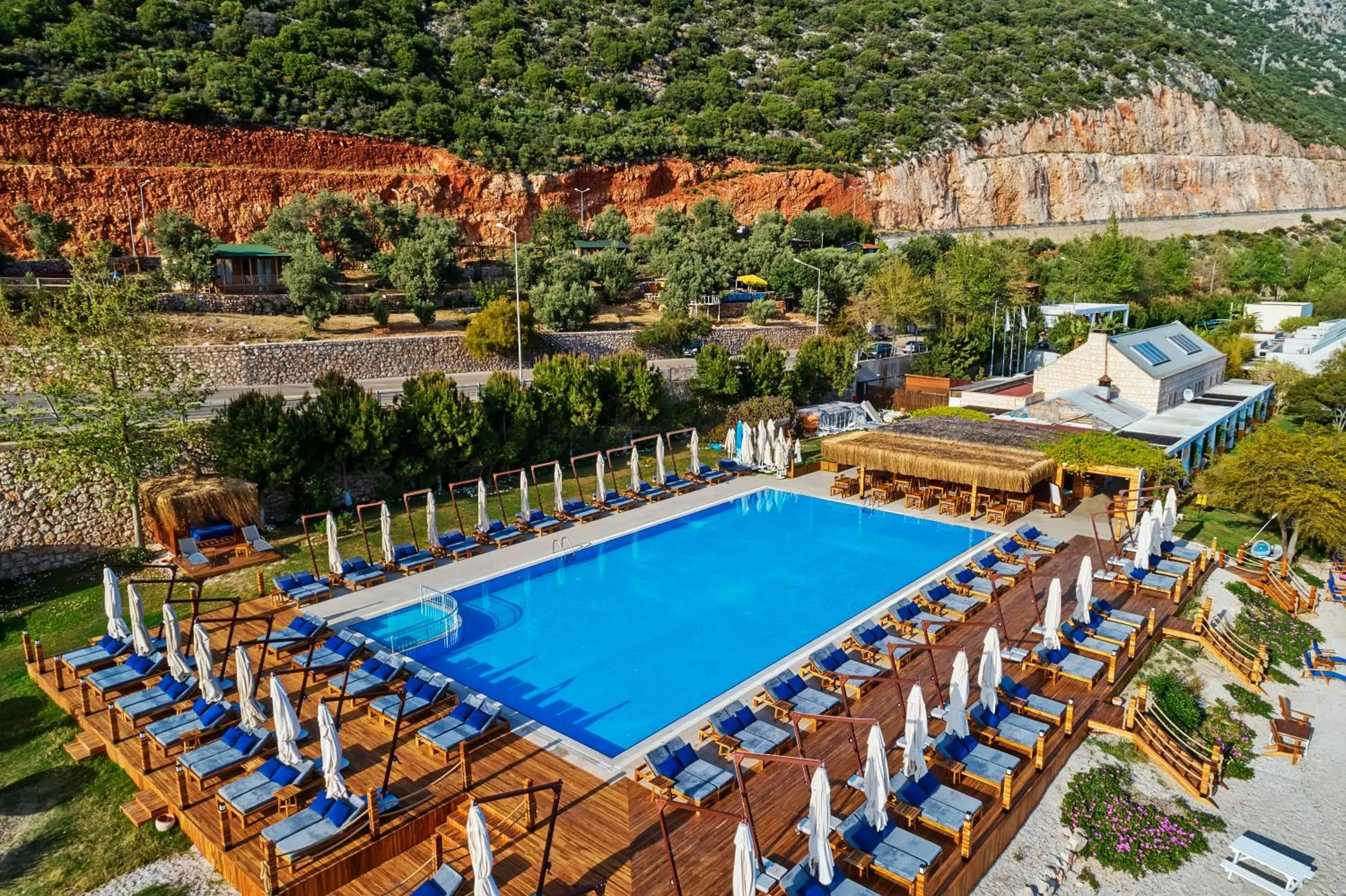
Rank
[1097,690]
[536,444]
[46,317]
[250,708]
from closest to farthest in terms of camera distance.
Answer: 1. [250,708]
2. [1097,690]
3. [46,317]
4. [536,444]

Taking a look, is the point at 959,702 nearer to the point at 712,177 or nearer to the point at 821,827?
the point at 821,827

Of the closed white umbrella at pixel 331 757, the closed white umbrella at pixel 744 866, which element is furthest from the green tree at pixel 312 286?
the closed white umbrella at pixel 744 866

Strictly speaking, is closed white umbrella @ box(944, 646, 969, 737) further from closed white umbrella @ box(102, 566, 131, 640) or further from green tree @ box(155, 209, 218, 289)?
green tree @ box(155, 209, 218, 289)

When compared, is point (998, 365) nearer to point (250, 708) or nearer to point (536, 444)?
point (536, 444)

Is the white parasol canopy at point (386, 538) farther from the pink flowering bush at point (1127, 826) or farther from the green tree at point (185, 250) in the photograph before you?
the green tree at point (185, 250)

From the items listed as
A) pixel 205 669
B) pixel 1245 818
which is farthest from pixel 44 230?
pixel 1245 818

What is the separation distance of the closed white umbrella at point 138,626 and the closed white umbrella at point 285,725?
431cm

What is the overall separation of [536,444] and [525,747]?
15.5 meters

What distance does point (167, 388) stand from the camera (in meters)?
19.6

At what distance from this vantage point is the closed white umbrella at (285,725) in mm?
9453

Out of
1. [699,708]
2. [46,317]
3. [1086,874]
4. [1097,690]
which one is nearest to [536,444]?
[46,317]

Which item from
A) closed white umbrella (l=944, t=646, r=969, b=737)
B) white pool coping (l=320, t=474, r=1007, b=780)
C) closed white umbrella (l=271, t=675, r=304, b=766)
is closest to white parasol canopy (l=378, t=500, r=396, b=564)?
white pool coping (l=320, t=474, r=1007, b=780)

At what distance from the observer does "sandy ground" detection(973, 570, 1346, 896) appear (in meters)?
9.19

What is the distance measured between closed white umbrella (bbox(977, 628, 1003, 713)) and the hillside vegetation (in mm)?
56479
